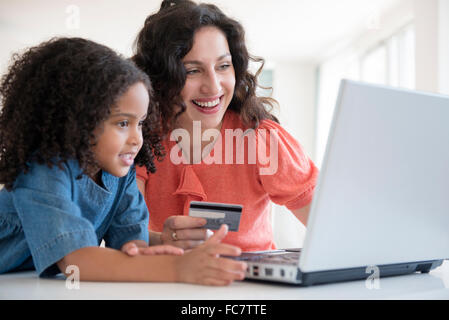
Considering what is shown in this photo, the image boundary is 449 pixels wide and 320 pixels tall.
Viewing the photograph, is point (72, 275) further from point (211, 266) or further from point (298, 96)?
point (298, 96)

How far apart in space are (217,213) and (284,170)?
45 cm

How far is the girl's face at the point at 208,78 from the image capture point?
1371 millimetres

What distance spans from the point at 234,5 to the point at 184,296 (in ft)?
16.7

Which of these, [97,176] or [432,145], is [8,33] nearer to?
[97,176]

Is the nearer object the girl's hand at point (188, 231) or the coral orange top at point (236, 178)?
the girl's hand at point (188, 231)

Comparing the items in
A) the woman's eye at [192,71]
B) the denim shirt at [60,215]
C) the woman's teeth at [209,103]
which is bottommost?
the denim shirt at [60,215]

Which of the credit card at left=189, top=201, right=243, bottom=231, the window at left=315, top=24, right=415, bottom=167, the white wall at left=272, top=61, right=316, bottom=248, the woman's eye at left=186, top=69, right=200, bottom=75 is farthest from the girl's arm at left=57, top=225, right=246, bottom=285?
the white wall at left=272, top=61, right=316, bottom=248

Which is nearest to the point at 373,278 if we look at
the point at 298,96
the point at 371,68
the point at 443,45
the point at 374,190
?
the point at 374,190

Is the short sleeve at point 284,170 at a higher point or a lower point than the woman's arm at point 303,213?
higher

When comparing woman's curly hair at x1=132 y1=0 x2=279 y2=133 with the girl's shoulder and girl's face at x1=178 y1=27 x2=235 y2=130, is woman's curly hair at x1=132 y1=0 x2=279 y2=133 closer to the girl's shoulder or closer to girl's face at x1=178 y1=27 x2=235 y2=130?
girl's face at x1=178 y1=27 x2=235 y2=130

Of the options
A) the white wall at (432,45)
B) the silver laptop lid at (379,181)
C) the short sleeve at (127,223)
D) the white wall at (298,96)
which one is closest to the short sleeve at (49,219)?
the short sleeve at (127,223)

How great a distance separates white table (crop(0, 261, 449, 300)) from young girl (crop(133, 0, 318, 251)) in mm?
583

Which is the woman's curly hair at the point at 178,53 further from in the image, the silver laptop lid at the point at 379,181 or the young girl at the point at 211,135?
the silver laptop lid at the point at 379,181

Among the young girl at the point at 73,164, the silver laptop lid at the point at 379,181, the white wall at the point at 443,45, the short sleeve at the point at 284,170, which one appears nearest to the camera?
the silver laptop lid at the point at 379,181
